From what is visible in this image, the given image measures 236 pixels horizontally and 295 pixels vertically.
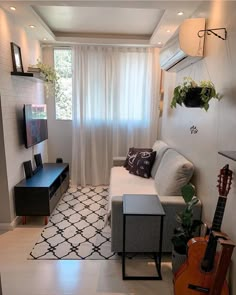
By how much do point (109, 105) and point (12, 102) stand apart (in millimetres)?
1810

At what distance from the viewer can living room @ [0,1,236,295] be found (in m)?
1.78

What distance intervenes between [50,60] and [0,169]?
2.36 meters

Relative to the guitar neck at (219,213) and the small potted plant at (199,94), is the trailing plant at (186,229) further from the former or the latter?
the small potted plant at (199,94)

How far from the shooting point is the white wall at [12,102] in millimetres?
2602

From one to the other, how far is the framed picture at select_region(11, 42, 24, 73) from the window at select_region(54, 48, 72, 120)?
1.23 meters

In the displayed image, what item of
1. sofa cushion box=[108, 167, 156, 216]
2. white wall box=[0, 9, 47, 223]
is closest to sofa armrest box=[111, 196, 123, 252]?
sofa cushion box=[108, 167, 156, 216]

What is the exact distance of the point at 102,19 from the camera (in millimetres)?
3184

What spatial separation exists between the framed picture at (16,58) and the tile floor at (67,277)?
6.92ft

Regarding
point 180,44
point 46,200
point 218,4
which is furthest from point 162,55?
point 46,200

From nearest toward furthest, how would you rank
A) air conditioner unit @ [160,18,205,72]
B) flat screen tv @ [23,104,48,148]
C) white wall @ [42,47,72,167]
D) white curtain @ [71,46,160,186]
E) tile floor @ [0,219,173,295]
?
tile floor @ [0,219,173,295] → air conditioner unit @ [160,18,205,72] → flat screen tv @ [23,104,48,148] → white curtain @ [71,46,160,186] → white wall @ [42,47,72,167]

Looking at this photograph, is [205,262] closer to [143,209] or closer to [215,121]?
[143,209]

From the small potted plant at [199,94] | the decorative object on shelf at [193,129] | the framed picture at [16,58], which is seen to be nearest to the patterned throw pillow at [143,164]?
the decorative object on shelf at [193,129]

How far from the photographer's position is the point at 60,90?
14.0ft

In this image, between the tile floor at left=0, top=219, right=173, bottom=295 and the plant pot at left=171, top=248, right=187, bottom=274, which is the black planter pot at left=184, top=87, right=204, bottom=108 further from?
the tile floor at left=0, top=219, right=173, bottom=295
